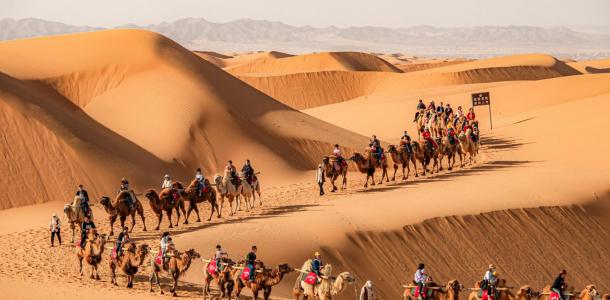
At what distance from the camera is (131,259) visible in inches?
1030

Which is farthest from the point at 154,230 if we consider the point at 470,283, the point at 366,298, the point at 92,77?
the point at 92,77

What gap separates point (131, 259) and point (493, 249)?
14710 millimetres

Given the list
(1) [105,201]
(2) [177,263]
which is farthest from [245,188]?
(2) [177,263]

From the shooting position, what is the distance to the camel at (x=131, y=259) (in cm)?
2591

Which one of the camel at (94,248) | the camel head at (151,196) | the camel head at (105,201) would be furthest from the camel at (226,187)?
the camel at (94,248)

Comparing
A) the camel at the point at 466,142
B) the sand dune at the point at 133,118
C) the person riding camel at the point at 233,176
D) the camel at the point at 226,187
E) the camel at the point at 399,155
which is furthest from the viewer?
the camel at the point at 466,142

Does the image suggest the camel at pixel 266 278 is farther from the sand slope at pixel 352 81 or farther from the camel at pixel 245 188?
the sand slope at pixel 352 81

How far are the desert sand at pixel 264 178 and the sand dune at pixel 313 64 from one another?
213 ft

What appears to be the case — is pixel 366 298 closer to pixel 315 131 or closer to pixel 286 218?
pixel 286 218

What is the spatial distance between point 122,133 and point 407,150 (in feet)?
51.6

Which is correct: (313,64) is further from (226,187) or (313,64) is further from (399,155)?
(226,187)

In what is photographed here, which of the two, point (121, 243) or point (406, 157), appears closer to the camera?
point (121, 243)

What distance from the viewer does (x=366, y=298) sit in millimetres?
22516

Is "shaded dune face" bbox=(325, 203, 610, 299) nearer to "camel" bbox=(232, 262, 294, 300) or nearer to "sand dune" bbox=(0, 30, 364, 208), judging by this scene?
"camel" bbox=(232, 262, 294, 300)
